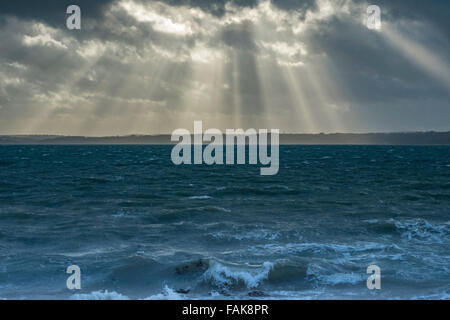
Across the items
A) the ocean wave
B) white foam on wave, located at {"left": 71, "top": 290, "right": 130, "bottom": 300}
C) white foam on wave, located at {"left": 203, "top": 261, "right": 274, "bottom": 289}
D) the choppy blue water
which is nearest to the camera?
white foam on wave, located at {"left": 71, "top": 290, "right": 130, "bottom": 300}

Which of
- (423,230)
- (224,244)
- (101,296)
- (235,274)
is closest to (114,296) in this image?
(101,296)

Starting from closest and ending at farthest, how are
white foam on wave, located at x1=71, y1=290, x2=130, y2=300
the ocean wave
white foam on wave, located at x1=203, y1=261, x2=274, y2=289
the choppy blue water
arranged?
A: white foam on wave, located at x1=71, y1=290, x2=130, y2=300 → the choppy blue water → white foam on wave, located at x1=203, y1=261, x2=274, y2=289 → the ocean wave

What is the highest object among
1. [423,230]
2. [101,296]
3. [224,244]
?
[423,230]

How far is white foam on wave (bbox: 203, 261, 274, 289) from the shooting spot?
13203 mm

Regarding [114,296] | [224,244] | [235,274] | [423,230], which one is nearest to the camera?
[114,296]

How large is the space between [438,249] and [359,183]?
2840 centimetres

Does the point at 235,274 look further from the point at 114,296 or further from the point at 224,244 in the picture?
the point at 224,244

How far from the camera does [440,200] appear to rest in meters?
32.5

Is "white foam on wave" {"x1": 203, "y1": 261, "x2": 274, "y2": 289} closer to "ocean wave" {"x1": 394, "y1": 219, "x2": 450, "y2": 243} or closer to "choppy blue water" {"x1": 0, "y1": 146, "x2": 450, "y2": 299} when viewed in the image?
"choppy blue water" {"x1": 0, "y1": 146, "x2": 450, "y2": 299}

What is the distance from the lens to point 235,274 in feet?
44.9

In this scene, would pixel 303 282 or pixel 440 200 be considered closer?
pixel 303 282

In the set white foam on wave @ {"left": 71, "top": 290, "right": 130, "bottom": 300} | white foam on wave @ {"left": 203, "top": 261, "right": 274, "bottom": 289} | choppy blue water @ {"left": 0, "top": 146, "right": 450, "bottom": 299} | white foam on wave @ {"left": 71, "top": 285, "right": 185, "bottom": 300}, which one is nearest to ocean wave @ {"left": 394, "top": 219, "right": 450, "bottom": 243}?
choppy blue water @ {"left": 0, "top": 146, "right": 450, "bottom": 299}
